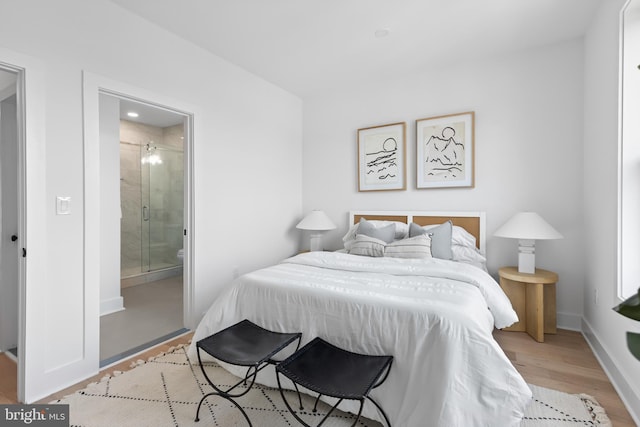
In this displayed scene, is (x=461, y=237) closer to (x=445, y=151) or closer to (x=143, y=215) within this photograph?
(x=445, y=151)

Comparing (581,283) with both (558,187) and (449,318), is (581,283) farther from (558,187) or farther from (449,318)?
(449,318)

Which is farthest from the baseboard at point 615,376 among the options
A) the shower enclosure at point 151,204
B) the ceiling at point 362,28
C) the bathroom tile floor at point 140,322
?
the shower enclosure at point 151,204

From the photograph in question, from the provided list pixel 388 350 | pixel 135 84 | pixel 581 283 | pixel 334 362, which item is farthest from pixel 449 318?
pixel 135 84

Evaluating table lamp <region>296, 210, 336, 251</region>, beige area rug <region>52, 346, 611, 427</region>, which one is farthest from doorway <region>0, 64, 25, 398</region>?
table lamp <region>296, 210, 336, 251</region>

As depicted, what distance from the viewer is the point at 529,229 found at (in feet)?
8.86

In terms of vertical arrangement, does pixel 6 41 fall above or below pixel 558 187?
above

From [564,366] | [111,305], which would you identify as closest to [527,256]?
[564,366]

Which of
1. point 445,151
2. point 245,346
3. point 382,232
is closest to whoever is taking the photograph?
point 245,346

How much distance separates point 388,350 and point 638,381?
1406 millimetres

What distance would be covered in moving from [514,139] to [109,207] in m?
4.53

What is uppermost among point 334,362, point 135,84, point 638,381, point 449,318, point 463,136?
point 135,84

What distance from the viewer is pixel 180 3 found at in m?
2.36

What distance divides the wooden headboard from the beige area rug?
63.4 inches

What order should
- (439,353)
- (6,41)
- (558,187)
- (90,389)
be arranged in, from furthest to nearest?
(558,187), (90,389), (6,41), (439,353)
